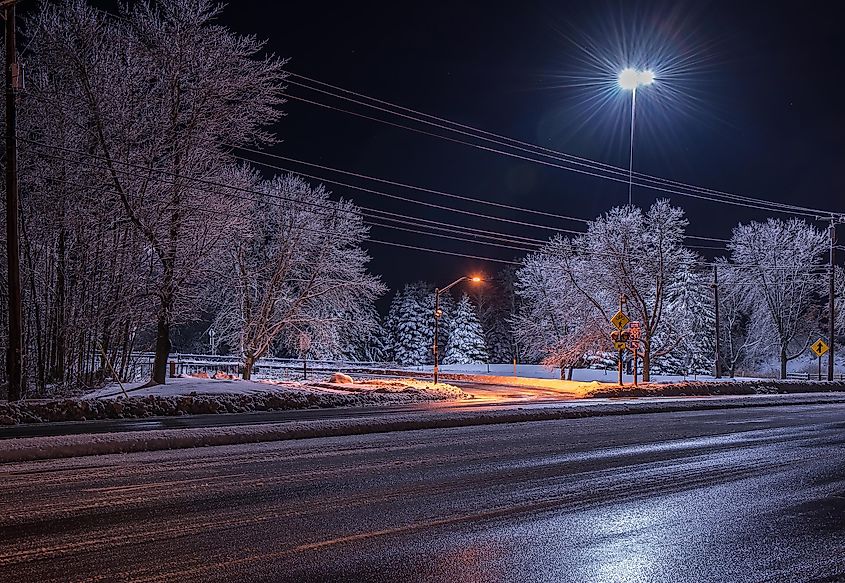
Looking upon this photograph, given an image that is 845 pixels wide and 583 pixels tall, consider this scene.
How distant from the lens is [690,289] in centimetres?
6975

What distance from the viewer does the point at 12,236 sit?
20.3 meters

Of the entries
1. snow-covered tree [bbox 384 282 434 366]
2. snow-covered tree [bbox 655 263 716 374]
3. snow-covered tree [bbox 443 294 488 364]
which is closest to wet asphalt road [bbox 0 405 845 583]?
snow-covered tree [bbox 655 263 716 374]

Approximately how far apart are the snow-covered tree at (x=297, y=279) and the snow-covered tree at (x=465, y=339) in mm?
49370

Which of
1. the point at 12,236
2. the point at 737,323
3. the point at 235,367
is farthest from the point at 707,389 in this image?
the point at 737,323

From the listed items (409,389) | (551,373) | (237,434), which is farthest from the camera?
(551,373)

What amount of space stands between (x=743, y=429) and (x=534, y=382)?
1294 inches

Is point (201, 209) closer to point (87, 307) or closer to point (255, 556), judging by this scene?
point (87, 307)

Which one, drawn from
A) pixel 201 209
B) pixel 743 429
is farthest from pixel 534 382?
pixel 743 429

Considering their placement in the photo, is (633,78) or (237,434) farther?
(633,78)

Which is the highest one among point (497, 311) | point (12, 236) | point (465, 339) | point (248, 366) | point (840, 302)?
point (840, 302)

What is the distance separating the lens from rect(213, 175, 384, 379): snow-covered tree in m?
42.1

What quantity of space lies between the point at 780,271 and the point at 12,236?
60.8 meters

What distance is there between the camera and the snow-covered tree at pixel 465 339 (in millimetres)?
93500

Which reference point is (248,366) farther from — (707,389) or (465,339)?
(465,339)
